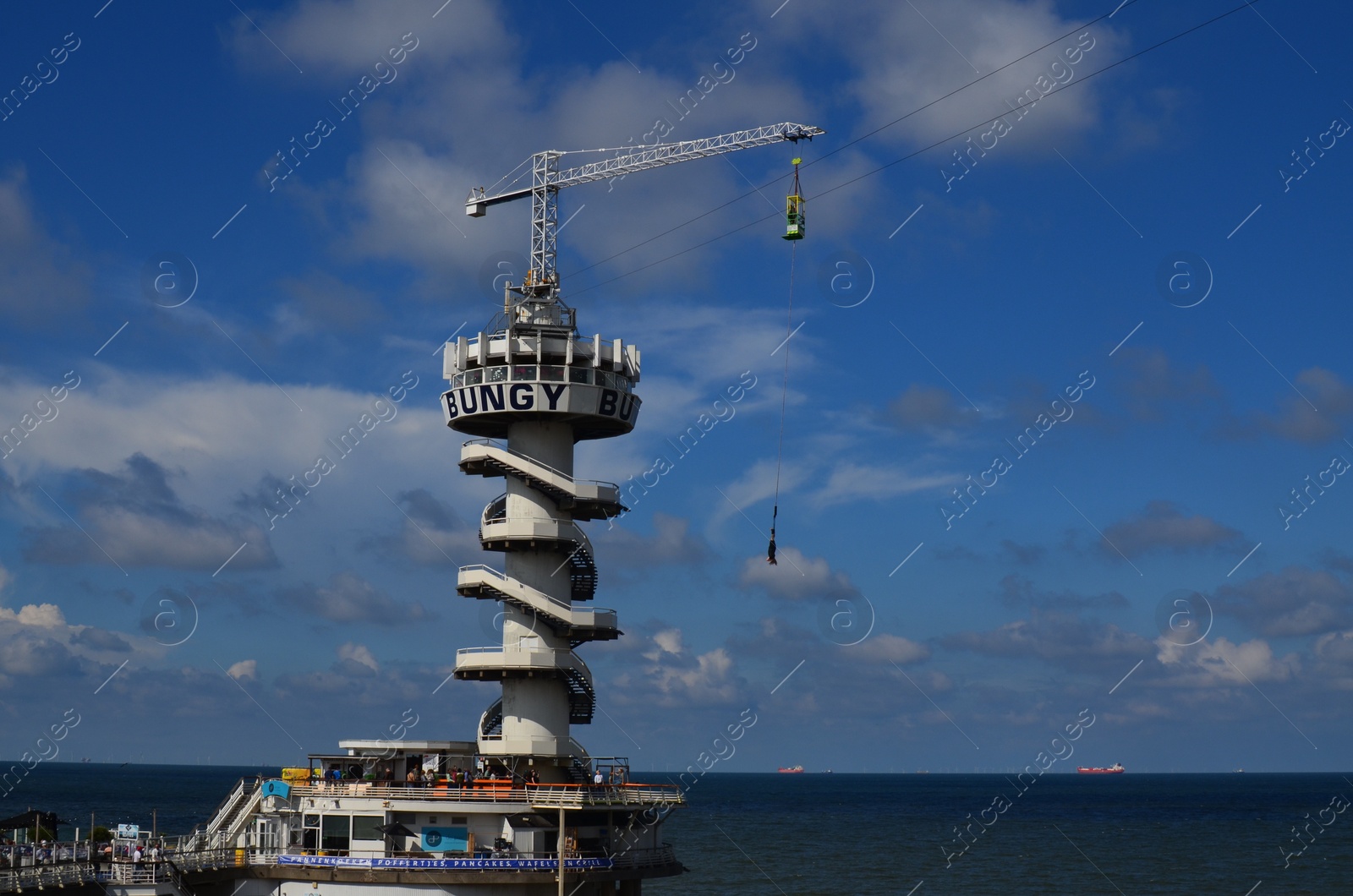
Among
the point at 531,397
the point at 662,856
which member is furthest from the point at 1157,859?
the point at 531,397

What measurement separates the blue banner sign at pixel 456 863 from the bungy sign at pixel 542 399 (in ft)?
72.9

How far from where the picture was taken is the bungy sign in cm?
7544

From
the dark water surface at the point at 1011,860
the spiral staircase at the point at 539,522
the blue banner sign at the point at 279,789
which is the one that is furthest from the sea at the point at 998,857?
the blue banner sign at the point at 279,789

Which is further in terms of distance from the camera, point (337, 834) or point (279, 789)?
point (279, 789)

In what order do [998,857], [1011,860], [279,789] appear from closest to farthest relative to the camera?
1. [279,789]
2. [1011,860]
3. [998,857]

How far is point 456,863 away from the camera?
66000 mm

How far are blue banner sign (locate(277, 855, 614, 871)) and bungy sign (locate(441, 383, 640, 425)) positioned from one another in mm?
22224

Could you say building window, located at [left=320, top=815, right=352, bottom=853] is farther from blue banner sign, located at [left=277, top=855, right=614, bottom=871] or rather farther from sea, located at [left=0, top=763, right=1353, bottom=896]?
sea, located at [left=0, top=763, right=1353, bottom=896]

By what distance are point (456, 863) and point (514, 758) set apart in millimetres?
8660

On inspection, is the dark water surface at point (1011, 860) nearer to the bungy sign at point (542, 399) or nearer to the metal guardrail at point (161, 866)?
the metal guardrail at point (161, 866)

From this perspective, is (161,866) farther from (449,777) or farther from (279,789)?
(449,777)

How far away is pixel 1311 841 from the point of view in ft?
558

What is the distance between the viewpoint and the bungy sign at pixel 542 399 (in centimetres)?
7544

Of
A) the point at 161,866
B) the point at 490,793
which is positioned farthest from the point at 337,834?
the point at 161,866
